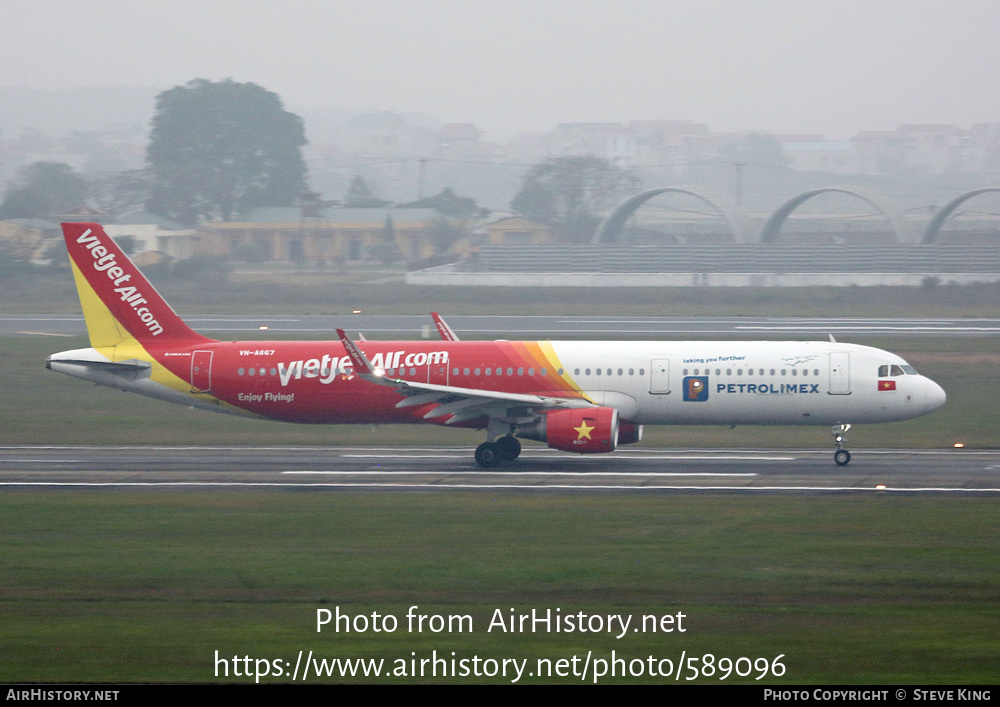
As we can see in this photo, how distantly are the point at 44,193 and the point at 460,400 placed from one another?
415ft

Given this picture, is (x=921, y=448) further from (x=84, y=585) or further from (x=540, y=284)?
(x=540, y=284)

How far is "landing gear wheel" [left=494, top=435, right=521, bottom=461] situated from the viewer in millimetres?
37469

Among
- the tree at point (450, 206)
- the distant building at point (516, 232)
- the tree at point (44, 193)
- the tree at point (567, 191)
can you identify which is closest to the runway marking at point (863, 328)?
the distant building at point (516, 232)

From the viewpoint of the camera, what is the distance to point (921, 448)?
41.0 metres

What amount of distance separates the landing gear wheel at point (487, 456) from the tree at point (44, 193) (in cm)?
11465

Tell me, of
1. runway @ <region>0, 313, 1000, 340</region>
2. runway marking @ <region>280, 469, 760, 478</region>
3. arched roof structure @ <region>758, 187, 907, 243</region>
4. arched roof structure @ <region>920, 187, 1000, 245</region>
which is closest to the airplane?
runway marking @ <region>280, 469, 760, 478</region>

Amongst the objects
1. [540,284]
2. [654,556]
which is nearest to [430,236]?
[540,284]

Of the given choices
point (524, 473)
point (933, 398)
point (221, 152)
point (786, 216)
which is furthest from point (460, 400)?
point (221, 152)

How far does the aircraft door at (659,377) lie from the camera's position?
37.6 m

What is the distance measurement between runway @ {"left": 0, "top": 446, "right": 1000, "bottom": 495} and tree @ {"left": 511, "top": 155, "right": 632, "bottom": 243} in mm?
118395

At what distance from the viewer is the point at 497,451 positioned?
1473 inches

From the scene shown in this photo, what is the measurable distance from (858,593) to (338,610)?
913cm

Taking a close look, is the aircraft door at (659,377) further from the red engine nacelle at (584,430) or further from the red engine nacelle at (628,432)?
the red engine nacelle at (584,430)

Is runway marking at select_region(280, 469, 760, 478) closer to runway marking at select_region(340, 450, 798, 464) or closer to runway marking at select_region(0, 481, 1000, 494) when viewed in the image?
runway marking at select_region(0, 481, 1000, 494)
